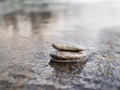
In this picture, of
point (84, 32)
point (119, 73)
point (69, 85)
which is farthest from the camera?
point (84, 32)

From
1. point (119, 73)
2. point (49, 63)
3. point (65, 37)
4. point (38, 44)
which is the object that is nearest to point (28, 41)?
point (38, 44)

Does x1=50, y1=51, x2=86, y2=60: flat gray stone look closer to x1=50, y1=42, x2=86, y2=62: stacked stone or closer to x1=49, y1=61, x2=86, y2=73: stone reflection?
x1=50, y1=42, x2=86, y2=62: stacked stone

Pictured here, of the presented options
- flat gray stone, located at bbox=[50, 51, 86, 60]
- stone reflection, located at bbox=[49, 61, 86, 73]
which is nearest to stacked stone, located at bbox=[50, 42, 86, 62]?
flat gray stone, located at bbox=[50, 51, 86, 60]

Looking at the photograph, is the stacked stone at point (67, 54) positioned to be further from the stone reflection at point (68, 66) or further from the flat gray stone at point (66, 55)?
the stone reflection at point (68, 66)

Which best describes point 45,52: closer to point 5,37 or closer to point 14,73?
point 14,73

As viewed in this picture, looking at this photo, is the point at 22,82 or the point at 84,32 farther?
the point at 84,32

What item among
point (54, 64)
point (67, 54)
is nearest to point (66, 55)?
point (67, 54)

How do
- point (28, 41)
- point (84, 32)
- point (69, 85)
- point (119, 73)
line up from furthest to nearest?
point (84, 32) < point (28, 41) < point (119, 73) < point (69, 85)

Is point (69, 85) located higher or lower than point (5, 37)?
lower
